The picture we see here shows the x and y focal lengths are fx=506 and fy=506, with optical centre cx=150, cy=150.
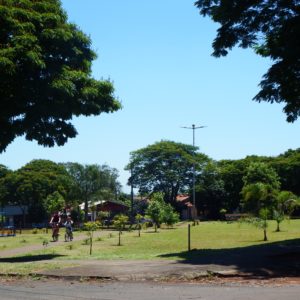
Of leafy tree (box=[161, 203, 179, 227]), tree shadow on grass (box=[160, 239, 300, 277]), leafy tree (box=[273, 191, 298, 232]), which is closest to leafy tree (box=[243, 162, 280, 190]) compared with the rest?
leafy tree (box=[161, 203, 179, 227])

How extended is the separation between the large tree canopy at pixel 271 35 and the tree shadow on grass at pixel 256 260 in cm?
523

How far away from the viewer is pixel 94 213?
260 ft

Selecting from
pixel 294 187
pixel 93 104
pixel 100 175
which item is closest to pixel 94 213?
pixel 100 175

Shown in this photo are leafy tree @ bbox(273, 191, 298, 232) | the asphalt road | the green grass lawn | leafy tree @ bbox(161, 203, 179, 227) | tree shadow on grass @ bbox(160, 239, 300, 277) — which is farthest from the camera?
leafy tree @ bbox(161, 203, 179, 227)

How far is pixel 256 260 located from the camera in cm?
1260

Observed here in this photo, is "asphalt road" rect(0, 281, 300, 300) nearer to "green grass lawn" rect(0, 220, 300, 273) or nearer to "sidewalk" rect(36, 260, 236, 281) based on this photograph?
"sidewalk" rect(36, 260, 236, 281)

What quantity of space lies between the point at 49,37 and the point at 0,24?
1.61 metres

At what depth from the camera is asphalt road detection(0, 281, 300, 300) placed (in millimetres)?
8750

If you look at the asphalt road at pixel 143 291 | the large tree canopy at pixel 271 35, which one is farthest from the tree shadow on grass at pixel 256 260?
the large tree canopy at pixel 271 35

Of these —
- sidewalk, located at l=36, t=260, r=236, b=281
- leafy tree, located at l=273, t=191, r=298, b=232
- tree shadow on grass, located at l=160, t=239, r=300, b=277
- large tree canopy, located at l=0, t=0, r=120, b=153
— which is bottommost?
sidewalk, located at l=36, t=260, r=236, b=281

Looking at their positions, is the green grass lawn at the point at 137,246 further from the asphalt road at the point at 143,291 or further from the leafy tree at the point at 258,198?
the asphalt road at the point at 143,291

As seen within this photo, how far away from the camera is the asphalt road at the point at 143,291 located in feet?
28.7

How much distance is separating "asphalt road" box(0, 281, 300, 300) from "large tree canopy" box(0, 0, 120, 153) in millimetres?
7241

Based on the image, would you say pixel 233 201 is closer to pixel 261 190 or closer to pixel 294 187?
pixel 294 187
